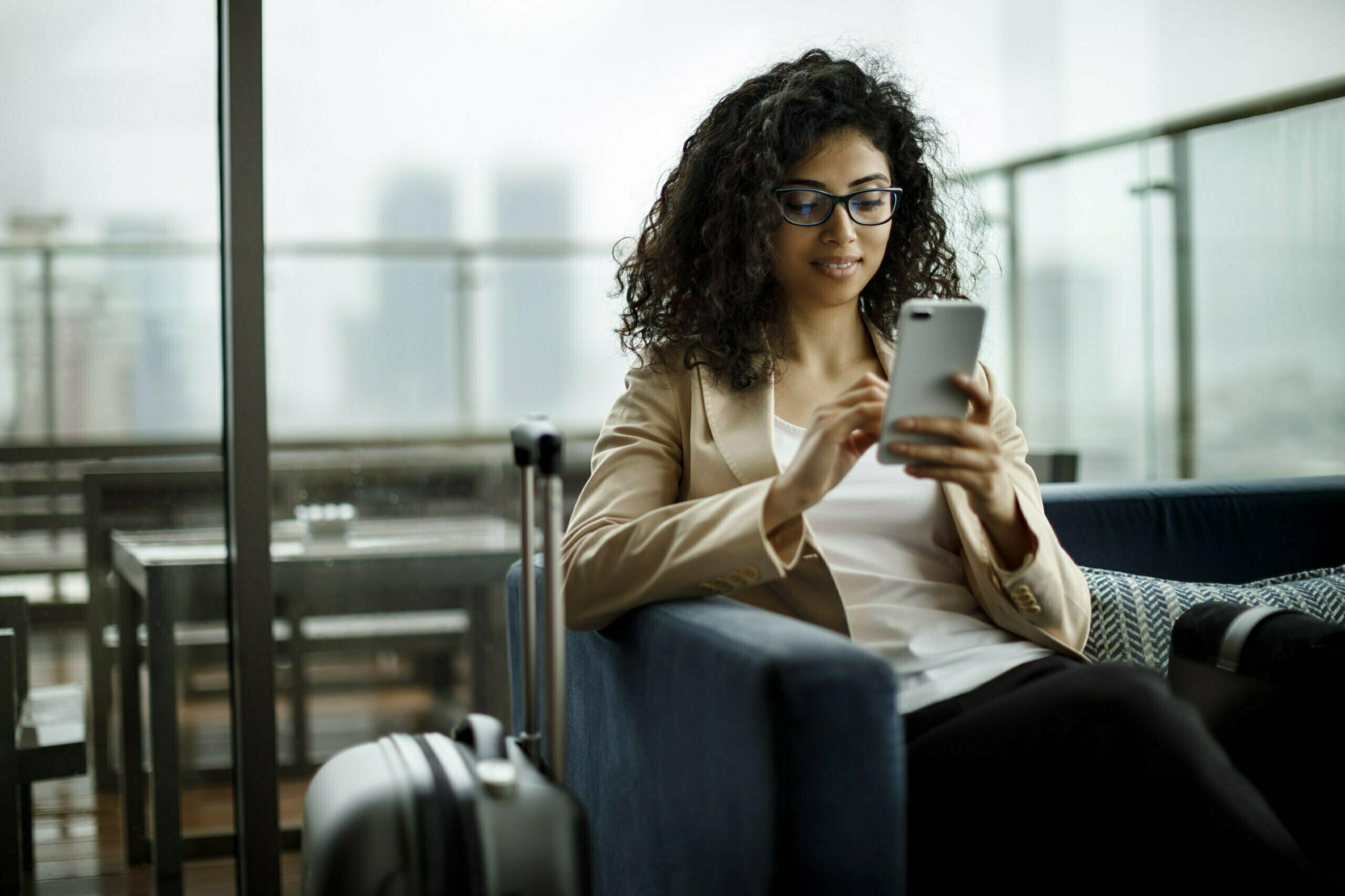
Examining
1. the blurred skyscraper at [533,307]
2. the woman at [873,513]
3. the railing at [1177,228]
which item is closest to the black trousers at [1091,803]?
the woman at [873,513]

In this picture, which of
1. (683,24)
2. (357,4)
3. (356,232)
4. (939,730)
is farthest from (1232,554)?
(357,4)

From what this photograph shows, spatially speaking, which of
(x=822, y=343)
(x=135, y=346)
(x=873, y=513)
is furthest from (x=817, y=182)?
(x=135, y=346)

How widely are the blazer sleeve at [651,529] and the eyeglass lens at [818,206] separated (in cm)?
27

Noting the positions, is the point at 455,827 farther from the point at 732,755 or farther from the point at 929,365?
the point at 929,365

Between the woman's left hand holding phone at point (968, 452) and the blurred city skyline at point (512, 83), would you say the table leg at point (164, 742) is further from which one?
the woman's left hand holding phone at point (968, 452)

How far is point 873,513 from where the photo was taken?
58.7 inches

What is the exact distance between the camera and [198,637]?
79.4 inches

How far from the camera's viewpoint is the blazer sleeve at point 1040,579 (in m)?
1.39

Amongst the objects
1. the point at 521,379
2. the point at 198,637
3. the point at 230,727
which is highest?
the point at 521,379

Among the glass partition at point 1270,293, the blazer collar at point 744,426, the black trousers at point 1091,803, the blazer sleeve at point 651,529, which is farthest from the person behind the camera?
the glass partition at point 1270,293

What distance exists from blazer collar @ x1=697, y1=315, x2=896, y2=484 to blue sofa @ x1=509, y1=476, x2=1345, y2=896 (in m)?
0.20

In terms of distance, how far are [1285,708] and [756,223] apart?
34.2 inches

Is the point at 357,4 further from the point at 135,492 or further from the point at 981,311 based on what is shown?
the point at 981,311

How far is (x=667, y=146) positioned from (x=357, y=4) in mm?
661
